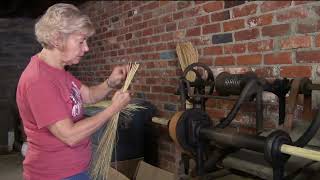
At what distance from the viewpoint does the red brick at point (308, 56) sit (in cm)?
167

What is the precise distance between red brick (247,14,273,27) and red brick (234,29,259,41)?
0.03 meters

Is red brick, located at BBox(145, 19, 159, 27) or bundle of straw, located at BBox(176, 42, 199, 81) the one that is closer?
bundle of straw, located at BBox(176, 42, 199, 81)

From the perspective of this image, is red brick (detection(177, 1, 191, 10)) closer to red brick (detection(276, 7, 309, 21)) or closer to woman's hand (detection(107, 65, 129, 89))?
Answer: red brick (detection(276, 7, 309, 21))

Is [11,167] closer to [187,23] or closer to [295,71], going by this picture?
[187,23]

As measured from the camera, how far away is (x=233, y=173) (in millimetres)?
1763

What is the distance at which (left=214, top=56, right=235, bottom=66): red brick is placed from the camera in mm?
2141

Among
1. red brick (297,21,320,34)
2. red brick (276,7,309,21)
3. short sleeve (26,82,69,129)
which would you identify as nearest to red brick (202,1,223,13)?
red brick (276,7,309,21)

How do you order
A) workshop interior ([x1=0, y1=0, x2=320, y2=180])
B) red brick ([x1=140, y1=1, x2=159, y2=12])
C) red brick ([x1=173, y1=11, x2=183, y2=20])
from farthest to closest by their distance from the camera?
red brick ([x1=140, y1=1, x2=159, y2=12]), red brick ([x1=173, y1=11, x2=183, y2=20]), workshop interior ([x1=0, y1=0, x2=320, y2=180])

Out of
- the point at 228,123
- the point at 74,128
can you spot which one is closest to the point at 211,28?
the point at 228,123

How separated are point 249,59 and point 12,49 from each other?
4.52 metres

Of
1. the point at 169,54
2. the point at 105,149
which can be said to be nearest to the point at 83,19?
the point at 105,149

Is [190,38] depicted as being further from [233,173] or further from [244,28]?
[233,173]

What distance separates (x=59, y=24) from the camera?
1416mm

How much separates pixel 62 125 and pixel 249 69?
110cm
